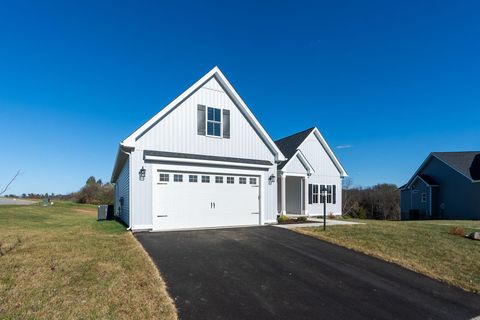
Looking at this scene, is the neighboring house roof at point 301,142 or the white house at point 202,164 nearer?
→ the white house at point 202,164

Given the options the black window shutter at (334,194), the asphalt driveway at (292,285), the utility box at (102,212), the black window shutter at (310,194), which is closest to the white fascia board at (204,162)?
the asphalt driveway at (292,285)

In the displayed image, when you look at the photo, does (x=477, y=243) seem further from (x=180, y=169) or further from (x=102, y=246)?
(x=102, y=246)

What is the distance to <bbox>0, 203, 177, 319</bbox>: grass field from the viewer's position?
4.58 m

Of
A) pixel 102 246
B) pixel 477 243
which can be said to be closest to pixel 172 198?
pixel 102 246

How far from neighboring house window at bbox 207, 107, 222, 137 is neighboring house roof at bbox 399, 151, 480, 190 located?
22875 millimetres

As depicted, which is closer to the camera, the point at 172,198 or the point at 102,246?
the point at 102,246

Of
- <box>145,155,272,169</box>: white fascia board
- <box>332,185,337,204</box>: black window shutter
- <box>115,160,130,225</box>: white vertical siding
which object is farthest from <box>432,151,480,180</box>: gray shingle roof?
<box>115,160,130,225</box>: white vertical siding

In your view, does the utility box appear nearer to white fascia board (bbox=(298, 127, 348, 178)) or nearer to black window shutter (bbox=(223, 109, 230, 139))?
black window shutter (bbox=(223, 109, 230, 139))

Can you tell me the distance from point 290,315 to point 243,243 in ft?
15.9

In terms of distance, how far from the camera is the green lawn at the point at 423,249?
771 centimetres

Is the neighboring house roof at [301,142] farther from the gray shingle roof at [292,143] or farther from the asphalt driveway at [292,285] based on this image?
the asphalt driveway at [292,285]

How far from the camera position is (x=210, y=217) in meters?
12.6

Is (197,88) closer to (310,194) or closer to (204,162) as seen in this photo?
(204,162)

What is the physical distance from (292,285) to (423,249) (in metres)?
Answer: 6.15
